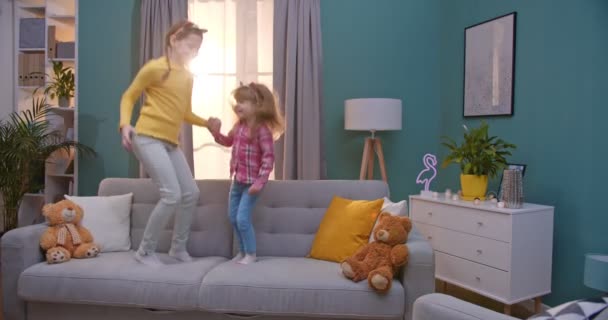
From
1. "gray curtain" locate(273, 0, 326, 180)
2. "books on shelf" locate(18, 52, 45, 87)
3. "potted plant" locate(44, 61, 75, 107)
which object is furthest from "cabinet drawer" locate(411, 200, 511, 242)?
"books on shelf" locate(18, 52, 45, 87)

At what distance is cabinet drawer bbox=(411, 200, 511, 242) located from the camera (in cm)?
253

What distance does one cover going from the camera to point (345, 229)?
233cm

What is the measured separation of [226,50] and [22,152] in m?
1.84

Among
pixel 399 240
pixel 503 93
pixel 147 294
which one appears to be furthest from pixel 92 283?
pixel 503 93

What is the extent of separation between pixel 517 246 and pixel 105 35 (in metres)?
3.69

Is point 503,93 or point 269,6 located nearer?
point 503,93

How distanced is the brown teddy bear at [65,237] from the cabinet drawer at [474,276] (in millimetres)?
2147

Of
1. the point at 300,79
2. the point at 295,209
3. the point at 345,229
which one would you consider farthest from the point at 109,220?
the point at 300,79

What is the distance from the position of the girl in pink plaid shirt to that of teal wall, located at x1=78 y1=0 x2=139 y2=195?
196 cm

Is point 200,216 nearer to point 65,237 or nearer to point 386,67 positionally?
point 65,237

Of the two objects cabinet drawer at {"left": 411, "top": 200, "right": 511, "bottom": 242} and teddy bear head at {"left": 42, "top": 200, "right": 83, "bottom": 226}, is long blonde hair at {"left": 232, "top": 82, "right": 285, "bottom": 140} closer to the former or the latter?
teddy bear head at {"left": 42, "top": 200, "right": 83, "bottom": 226}

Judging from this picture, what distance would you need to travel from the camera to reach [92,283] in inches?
82.4

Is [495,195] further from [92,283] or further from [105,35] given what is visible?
[105,35]

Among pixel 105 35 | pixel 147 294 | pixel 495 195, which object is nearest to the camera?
pixel 147 294
